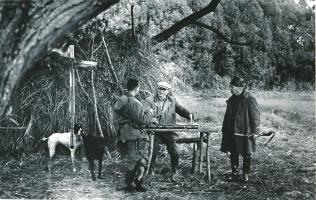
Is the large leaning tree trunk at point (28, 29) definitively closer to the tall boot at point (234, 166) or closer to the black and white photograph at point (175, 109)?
the black and white photograph at point (175, 109)

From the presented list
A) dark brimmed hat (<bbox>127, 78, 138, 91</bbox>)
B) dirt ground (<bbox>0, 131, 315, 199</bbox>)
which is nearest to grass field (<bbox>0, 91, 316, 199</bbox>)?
dirt ground (<bbox>0, 131, 315, 199</bbox>)

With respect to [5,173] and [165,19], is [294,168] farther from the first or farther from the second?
[5,173]

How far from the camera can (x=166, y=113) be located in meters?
6.20

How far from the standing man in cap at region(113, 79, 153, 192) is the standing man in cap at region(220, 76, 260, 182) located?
1.32 metres

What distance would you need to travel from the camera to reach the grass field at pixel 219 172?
5098 mm

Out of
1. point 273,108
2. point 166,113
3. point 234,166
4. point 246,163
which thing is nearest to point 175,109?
point 166,113

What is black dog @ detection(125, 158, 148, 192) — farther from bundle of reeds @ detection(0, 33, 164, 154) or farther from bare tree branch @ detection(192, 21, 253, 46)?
bare tree branch @ detection(192, 21, 253, 46)

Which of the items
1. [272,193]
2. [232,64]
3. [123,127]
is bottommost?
[272,193]

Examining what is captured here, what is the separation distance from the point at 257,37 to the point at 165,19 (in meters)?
1.42

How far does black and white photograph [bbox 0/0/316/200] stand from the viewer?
17.1 ft

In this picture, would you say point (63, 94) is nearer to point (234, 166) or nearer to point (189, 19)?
point (189, 19)

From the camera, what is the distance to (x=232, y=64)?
215 inches

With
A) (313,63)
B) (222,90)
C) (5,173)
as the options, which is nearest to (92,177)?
(5,173)

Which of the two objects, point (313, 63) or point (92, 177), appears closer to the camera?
point (313, 63)
